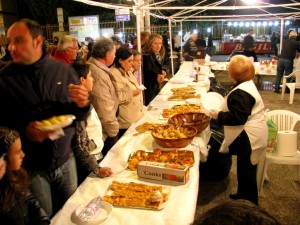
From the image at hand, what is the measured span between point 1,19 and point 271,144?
20572mm

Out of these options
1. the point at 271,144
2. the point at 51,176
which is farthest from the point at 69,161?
the point at 271,144

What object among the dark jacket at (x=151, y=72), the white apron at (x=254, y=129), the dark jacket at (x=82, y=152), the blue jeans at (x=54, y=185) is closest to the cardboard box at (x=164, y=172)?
the dark jacket at (x=82, y=152)

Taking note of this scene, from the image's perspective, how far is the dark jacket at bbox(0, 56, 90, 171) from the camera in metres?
1.67

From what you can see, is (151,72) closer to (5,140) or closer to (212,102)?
(212,102)

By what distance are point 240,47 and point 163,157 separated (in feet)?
55.7

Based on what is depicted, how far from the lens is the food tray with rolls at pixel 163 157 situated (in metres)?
2.23

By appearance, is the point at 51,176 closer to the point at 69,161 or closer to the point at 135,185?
the point at 69,161

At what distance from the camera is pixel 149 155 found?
236 centimetres

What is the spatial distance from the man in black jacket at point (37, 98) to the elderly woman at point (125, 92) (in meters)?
1.37

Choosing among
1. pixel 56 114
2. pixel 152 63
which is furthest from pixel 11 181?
pixel 152 63


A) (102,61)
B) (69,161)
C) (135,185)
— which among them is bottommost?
(135,185)

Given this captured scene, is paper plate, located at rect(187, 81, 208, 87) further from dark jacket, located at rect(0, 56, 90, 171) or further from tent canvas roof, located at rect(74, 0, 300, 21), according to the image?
dark jacket, located at rect(0, 56, 90, 171)

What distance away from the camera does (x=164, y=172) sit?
1956 mm

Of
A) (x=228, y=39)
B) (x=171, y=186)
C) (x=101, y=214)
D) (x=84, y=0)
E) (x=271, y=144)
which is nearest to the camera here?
(x=101, y=214)
